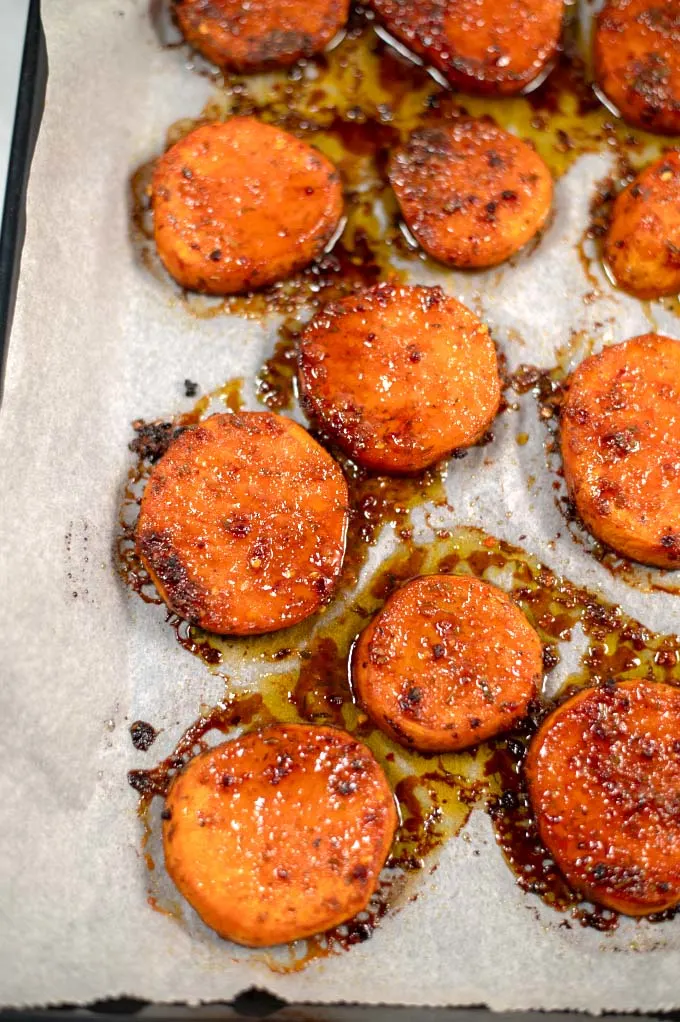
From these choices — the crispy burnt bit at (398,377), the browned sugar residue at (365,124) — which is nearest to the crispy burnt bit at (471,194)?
the browned sugar residue at (365,124)

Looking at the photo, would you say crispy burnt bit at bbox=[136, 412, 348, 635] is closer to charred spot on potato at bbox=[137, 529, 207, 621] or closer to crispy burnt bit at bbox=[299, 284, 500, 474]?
charred spot on potato at bbox=[137, 529, 207, 621]

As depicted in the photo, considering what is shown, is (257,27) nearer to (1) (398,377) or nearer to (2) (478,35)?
(2) (478,35)

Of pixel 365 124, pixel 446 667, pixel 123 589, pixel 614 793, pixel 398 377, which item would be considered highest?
pixel 365 124

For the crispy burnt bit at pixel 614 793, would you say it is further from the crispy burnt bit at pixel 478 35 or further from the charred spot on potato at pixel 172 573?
the crispy burnt bit at pixel 478 35

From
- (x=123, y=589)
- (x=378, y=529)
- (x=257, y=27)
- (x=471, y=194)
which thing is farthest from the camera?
(x=257, y=27)

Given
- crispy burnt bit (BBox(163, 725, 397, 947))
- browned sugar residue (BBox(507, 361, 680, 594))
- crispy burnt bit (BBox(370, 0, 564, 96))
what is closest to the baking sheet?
browned sugar residue (BBox(507, 361, 680, 594))

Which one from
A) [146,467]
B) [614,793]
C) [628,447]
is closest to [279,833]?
[614,793]

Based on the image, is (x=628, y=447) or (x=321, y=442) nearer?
(x=628, y=447)

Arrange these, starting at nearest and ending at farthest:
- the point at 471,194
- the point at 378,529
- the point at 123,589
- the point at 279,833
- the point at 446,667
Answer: the point at 279,833 < the point at 446,667 < the point at 123,589 < the point at 378,529 < the point at 471,194
